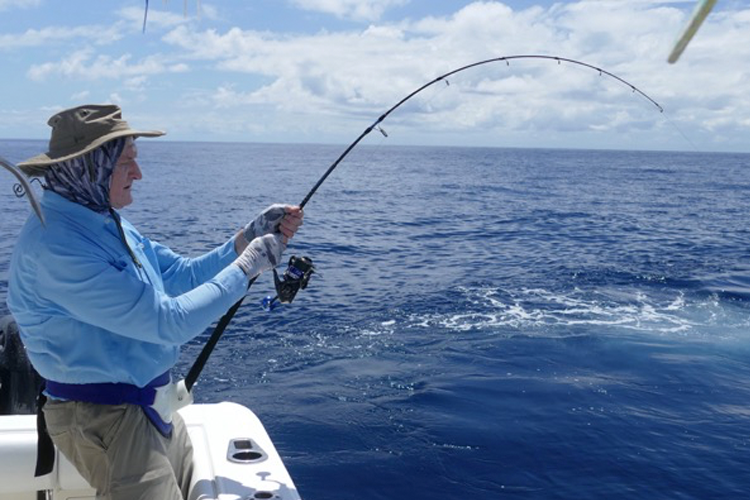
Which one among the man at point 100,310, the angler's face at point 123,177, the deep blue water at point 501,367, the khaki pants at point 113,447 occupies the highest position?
the angler's face at point 123,177

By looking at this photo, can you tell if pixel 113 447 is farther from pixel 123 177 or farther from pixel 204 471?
pixel 123 177

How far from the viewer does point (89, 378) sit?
2.49 m

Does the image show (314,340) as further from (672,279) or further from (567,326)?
(672,279)

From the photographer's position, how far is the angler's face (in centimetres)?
255

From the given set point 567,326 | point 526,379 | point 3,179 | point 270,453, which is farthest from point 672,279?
point 3,179

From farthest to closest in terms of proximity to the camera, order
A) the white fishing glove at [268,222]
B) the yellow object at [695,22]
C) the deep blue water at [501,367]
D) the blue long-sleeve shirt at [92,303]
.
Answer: the deep blue water at [501,367]
the white fishing glove at [268,222]
the blue long-sleeve shirt at [92,303]
the yellow object at [695,22]

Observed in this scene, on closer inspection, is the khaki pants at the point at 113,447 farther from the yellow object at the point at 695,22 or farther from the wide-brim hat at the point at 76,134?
the yellow object at the point at 695,22

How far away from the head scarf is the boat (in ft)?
3.95

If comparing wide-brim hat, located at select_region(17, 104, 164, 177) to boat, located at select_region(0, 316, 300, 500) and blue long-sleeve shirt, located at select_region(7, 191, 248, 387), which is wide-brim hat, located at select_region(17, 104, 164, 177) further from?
boat, located at select_region(0, 316, 300, 500)

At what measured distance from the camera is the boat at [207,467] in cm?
300

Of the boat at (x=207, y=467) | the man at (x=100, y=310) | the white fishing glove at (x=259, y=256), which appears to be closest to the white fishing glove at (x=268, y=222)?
the white fishing glove at (x=259, y=256)

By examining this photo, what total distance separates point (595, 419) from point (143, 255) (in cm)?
523

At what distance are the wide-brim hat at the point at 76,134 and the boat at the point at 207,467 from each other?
1.30m

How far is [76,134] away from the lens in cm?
247
